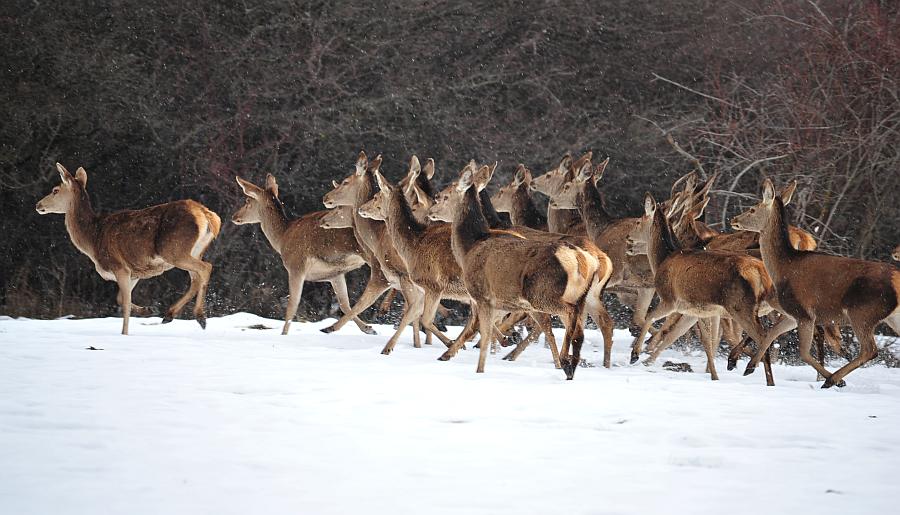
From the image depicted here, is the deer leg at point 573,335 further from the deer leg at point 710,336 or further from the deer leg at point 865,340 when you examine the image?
the deer leg at point 865,340

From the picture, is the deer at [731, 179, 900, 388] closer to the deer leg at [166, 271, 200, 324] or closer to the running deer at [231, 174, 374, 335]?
the running deer at [231, 174, 374, 335]

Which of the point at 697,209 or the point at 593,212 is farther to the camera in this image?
the point at 593,212

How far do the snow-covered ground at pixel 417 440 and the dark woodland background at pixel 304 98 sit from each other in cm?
886

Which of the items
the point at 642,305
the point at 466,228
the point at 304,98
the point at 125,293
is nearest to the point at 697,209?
the point at 642,305

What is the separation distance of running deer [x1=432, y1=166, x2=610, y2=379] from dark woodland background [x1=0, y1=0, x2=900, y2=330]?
807 cm

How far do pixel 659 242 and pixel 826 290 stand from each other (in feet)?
6.44

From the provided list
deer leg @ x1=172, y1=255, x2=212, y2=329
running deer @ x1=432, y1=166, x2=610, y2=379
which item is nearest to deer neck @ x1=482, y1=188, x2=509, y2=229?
running deer @ x1=432, y1=166, x2=610, y2=379

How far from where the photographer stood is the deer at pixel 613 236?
12102 millimetres

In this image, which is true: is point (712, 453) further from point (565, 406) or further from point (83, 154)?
point (83, 154)

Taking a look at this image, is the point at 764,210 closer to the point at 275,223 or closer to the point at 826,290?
the point at 826,290

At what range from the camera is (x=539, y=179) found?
14.3 metres

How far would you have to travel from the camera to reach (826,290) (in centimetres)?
900

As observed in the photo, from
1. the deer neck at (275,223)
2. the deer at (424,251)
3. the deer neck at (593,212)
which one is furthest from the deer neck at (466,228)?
the deer neck at (275,223)

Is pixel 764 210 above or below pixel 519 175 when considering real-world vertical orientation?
below
